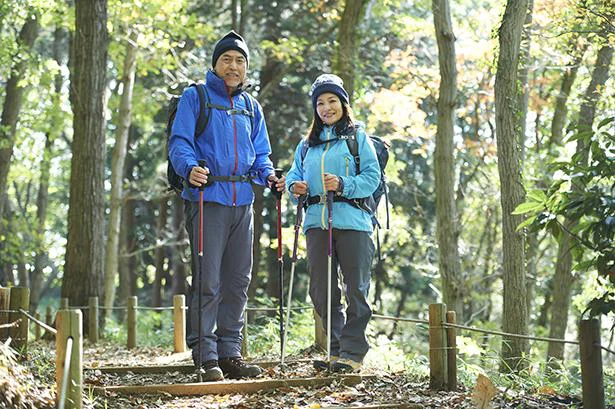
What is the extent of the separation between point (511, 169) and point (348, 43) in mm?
5946

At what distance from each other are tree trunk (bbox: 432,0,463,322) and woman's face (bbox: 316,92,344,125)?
13.9 ft

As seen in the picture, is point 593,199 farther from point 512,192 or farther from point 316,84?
point 512,192

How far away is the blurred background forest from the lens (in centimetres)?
828

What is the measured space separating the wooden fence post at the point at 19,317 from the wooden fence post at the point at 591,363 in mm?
4379

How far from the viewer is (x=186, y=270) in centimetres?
2555

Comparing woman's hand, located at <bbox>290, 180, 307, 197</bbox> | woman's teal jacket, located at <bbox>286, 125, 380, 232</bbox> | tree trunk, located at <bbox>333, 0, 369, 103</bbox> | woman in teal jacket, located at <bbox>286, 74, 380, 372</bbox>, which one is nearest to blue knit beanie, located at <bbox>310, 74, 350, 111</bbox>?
woman in teal jacket, located at <bbox>286, 74, 380, 372</bbox>

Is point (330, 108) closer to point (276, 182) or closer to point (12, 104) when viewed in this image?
point (276, 182)

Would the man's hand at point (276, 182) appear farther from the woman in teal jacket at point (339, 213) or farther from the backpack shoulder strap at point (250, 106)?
the backpack shoulder strap at point (250, 106)

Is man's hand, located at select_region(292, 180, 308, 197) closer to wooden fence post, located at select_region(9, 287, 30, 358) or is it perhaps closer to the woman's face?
the woman's face

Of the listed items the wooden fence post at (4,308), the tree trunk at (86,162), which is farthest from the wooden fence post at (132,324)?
the wooden fence post at (4,308)

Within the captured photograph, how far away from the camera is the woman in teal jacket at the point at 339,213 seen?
263 inches

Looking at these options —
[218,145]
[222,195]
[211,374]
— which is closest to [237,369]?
[211,374]

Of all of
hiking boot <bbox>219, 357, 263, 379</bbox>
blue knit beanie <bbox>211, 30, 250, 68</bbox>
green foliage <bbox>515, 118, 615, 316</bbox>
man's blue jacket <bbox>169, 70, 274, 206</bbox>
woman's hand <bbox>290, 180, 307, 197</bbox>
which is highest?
blue knit beanie <bbox>211, 30, 250, 68</bbox>

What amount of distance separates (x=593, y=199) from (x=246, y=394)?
268cm
